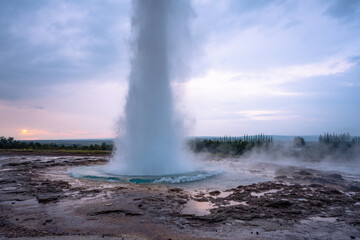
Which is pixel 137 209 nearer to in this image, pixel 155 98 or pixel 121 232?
pixel 121 232

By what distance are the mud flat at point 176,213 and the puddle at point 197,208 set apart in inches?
1.2

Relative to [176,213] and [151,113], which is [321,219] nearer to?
[176,213]

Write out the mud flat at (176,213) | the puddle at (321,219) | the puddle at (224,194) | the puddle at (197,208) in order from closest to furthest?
1. the mud flat at (176,213)
2. the puddle at (321,219)
3. the puddle at (197,208)
4. the puddle at (224,194)

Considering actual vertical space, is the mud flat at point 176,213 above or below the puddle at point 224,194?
above

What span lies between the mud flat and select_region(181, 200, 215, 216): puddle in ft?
0.10

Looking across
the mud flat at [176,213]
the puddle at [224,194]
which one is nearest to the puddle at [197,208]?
the mud flat at [176,213]

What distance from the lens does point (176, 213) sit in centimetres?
716

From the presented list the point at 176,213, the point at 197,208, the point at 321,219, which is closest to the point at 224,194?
the point at 197,208

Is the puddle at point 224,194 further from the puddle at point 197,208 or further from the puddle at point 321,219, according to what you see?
the puddle at point 321,219

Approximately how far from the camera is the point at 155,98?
16.4 metres

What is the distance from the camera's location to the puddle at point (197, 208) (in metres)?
7.20

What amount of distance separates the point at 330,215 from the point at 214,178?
6.98m

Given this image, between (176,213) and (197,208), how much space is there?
0.89 m

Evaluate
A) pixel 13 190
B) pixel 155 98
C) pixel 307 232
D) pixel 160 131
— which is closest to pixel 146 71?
pixel 155 98
